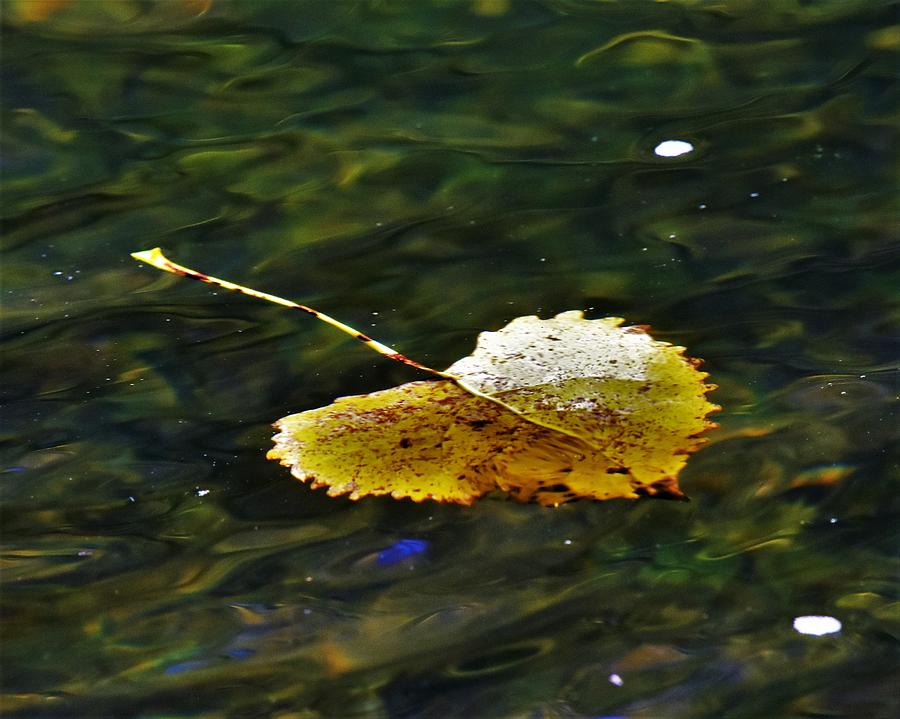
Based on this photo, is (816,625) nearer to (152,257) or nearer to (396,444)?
(396,444)

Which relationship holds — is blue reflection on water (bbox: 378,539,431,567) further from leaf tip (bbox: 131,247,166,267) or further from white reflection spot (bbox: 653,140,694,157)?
white reflection spot (bbox: 653,140,694,157)

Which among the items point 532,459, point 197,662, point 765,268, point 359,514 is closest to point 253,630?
point 197,662

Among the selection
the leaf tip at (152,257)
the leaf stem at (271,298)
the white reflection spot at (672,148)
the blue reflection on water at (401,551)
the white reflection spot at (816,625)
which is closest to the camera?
the white reflection spot at (816,625)

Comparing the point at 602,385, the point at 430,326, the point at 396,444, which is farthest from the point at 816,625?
the point at 430,326

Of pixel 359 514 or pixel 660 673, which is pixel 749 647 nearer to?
pixel 660 673

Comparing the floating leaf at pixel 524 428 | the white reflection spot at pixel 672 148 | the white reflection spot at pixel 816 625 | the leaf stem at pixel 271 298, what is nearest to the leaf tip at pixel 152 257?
the leaf stem at pixel 271 298

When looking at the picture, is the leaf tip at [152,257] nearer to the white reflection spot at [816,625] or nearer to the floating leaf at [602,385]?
the floating leaf at [602,385]
